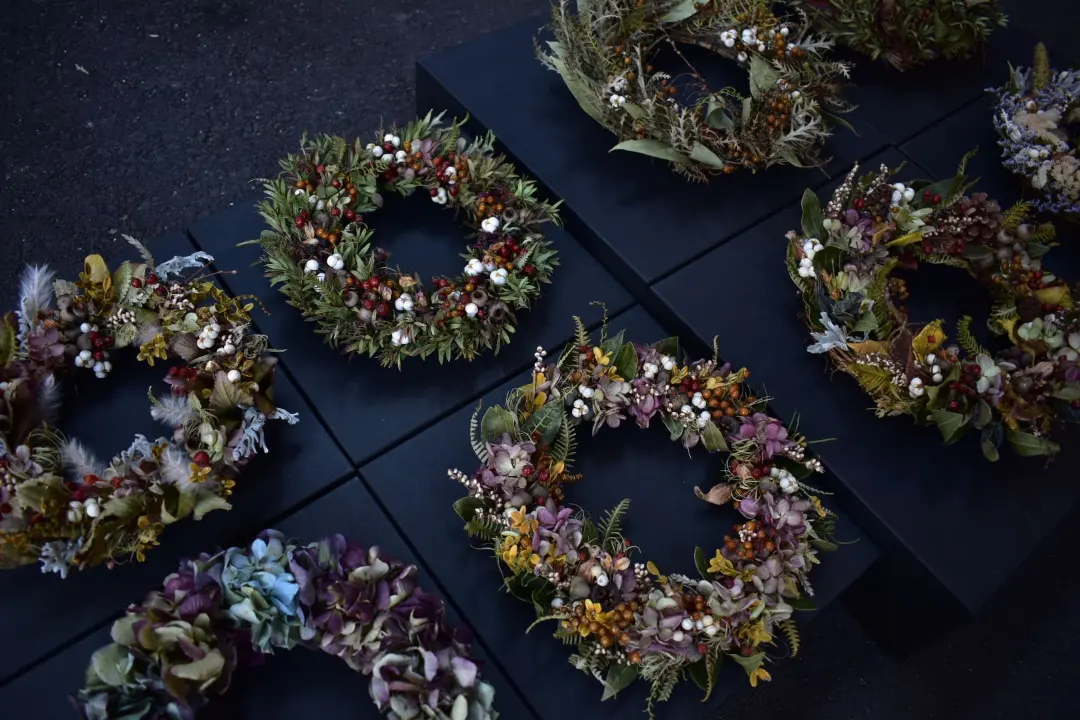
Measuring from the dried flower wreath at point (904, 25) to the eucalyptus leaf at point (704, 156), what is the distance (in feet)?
2.24

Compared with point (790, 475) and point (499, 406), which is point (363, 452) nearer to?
point (499, 406)

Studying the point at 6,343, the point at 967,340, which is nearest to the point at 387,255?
the point at 6,343

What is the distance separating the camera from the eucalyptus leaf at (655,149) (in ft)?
6.57

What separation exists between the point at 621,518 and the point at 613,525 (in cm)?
5

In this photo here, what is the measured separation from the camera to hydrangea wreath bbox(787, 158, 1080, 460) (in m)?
1.72

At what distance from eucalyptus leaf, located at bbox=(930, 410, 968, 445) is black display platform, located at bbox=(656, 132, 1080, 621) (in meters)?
0.06

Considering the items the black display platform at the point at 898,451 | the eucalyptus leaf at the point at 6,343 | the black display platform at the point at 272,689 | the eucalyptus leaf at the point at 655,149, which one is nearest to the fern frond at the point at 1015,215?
the black display platform at the point at 898,451

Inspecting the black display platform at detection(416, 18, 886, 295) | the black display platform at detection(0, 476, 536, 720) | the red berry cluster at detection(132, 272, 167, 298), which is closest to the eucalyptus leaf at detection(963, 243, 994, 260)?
the black display platform at detection(416, 18, 886, 295)

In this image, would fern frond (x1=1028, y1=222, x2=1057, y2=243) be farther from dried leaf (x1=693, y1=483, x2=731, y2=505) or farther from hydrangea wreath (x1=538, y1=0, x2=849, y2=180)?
dried leaf (x1=693, y1=483, x2=731, y2=505)

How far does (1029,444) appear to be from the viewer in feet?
5.63

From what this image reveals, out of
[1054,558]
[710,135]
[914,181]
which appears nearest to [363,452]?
[710,135]

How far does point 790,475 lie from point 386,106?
189 cm

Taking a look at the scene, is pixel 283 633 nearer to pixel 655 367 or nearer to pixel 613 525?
pixel 613 525

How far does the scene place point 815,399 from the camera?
1.81 meters
